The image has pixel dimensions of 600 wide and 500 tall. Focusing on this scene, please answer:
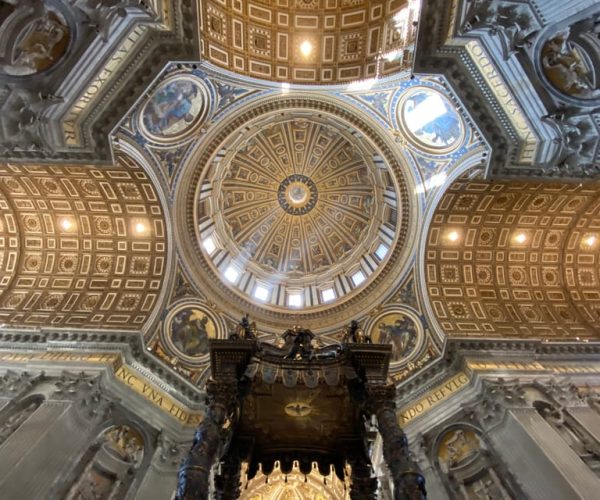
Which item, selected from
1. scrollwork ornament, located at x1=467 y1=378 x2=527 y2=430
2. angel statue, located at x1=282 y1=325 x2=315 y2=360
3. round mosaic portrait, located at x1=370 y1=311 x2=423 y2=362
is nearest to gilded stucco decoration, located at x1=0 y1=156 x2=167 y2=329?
angel statue, located at x1=282 y1=325 x2=315 y2=360

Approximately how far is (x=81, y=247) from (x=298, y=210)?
1149 centimetres

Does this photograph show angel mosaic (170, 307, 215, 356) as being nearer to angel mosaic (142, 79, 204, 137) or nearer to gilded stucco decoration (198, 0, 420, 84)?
angel mosaic (142, 79, 204, 137)

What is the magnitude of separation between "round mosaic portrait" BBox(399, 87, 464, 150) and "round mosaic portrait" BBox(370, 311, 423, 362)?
6.89m

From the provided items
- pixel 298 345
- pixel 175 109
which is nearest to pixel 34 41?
pixel 175 109

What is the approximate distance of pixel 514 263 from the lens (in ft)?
52.0

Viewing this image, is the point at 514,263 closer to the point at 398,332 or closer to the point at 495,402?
the point at 398,332

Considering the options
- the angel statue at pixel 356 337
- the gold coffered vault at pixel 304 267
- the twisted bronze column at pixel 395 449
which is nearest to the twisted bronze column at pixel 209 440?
the gold coffered vault at pixel 304 267

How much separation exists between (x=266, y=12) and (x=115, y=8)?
6.32 m

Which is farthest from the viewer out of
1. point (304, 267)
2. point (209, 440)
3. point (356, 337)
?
point (304, 267)

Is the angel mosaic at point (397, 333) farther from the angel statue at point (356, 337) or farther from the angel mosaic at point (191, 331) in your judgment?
the angel mosaic at point (191, 331)

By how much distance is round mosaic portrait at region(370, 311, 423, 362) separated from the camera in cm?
1538

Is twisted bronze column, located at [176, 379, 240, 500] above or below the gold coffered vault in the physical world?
below

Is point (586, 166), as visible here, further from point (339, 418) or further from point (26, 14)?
point (26, 14)

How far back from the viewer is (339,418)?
9375 millimetres
